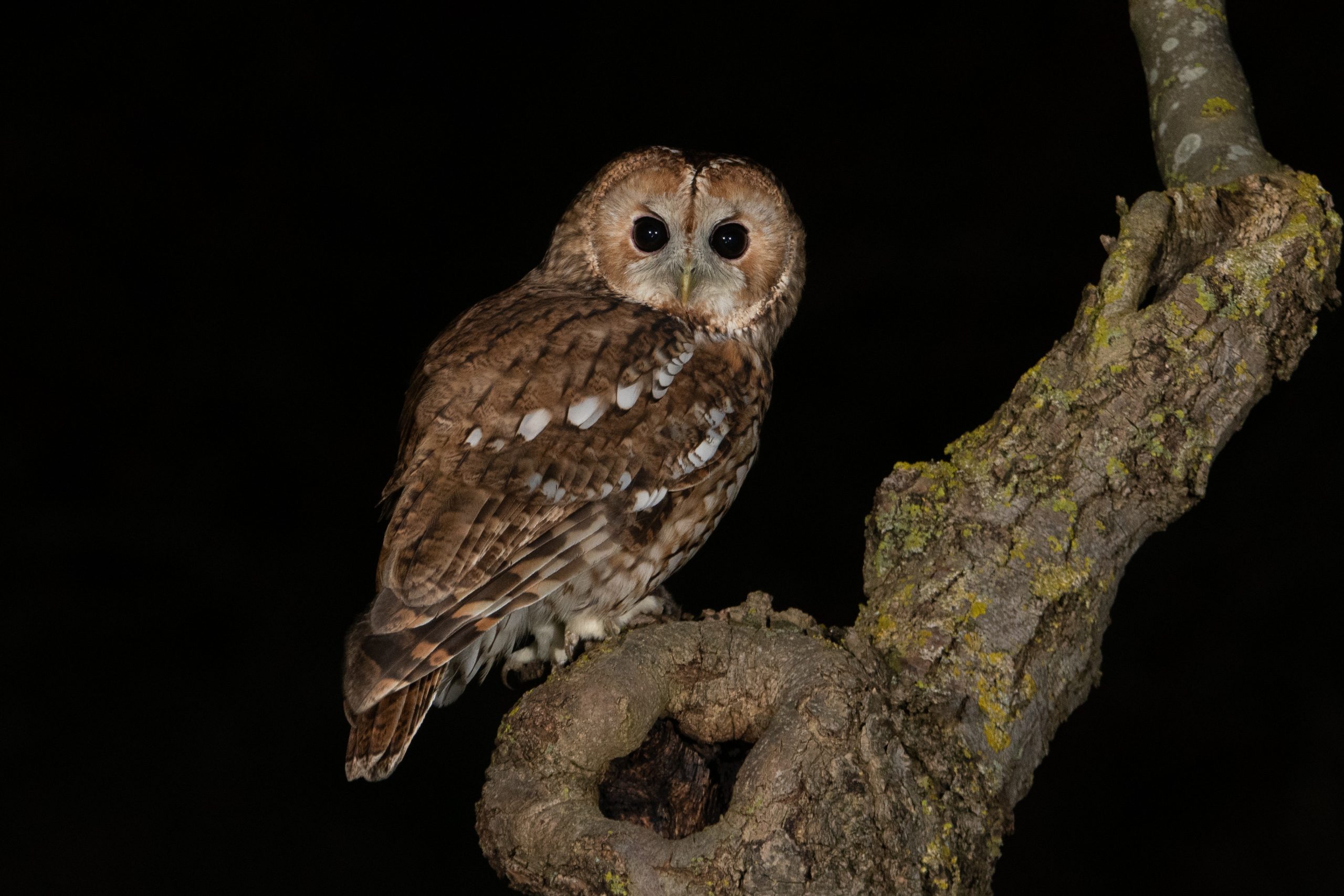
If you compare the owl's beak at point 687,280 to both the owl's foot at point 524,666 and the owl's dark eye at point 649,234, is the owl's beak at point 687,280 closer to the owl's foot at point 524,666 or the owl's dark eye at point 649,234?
the owl's dark eye at point 649,234

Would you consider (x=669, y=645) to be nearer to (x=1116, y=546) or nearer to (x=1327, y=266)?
(x=1116, y=546)

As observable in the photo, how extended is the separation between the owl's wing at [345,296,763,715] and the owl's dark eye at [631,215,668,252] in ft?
0.41

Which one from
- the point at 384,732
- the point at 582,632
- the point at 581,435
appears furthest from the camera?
the point at 582,632

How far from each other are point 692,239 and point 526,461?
1.68 ft


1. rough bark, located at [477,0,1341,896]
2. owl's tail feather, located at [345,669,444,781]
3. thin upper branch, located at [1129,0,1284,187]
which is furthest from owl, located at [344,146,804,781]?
thin upper branch, located at [1129,0,1284,187]

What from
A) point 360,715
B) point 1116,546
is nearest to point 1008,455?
point 1116,546

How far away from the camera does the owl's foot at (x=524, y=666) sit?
87.0 inches

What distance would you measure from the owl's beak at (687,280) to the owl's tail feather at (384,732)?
30.5 inches

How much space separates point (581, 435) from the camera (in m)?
1.92

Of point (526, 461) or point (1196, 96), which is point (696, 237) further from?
point (1196, 96)

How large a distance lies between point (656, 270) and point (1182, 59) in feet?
3.71

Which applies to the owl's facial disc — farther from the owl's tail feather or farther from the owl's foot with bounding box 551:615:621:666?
the owl's tail feather

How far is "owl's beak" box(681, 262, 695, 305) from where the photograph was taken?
2.09 m

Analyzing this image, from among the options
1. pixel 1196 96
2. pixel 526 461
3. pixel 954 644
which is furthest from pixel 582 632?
pixel 1196 96
